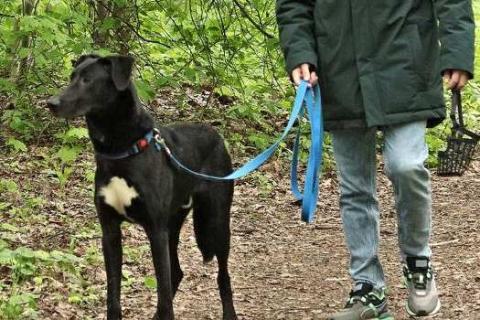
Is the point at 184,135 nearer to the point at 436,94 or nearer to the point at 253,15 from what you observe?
the point at 436,94

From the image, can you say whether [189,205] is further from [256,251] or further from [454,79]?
[256,251]

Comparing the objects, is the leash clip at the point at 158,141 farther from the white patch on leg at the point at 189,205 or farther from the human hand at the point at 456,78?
the human hand at the point at 456,78

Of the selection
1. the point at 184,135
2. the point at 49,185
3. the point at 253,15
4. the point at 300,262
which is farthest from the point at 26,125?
the point at 184,135

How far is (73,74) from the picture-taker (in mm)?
4223

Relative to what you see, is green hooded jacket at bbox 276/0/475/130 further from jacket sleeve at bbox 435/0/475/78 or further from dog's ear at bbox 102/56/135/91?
dog's ear at bbox 102/56/135/91

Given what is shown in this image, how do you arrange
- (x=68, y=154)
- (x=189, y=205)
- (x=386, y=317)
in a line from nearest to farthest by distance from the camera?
(x=386, y=317), (x=189, y=205), (x=68, y=154)

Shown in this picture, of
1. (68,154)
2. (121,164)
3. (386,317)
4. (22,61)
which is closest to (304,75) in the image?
(121,164)

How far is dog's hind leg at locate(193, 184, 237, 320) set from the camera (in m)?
4.71

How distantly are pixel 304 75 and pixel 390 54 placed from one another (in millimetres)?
433

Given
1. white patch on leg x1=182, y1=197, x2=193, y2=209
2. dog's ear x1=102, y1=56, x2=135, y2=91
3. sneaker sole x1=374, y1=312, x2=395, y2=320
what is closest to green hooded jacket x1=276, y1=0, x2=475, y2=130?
dog's ear x1=102, y1=56, x2=135, y2=91

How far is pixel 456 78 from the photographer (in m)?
3.75

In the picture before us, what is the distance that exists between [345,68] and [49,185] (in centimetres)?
447

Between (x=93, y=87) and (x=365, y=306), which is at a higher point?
(x=93, y=87)

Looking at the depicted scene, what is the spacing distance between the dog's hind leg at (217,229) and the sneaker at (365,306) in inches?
31.5
